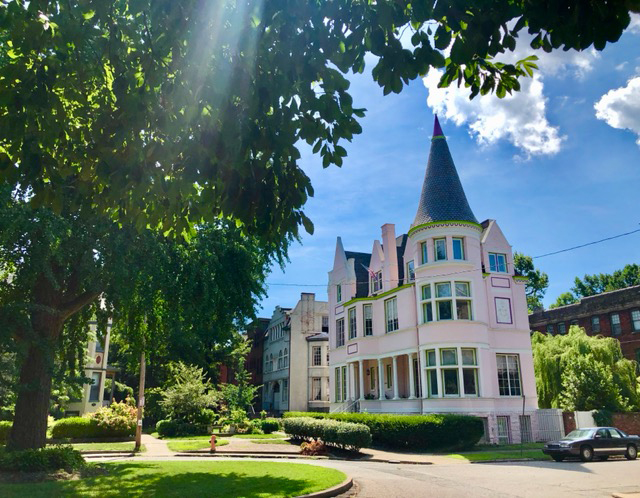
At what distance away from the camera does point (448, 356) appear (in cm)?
2769

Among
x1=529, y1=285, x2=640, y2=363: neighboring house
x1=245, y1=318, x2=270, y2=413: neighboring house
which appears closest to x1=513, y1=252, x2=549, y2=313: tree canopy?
x1=529, y1=285, x2=640, y2=363: neighboring house

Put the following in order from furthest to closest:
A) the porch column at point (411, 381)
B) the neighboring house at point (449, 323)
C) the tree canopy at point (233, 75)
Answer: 1. the porch column at point (411, 381)
2. the neighboring house at point (449, 323)
3. the tree canopy at point (233, 75)

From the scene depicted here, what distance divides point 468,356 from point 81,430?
22237mm

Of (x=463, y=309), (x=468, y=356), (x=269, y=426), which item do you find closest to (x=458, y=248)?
(x=463, y=309)

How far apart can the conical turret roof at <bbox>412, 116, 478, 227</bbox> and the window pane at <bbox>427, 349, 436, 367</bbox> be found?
703 cm

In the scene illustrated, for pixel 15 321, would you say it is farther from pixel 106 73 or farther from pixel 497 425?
pixel 497 425

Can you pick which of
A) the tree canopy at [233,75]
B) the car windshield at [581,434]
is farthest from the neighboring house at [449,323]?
the tree canopy at [233,75]

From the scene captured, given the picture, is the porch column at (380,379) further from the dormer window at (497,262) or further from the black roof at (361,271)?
the dormer window at (497,262)

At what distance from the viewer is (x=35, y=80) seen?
19.9ft

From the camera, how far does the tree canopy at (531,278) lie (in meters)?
60.9

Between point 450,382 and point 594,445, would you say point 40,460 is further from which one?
point 594,445

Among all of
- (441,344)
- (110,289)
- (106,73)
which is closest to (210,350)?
(441,344)

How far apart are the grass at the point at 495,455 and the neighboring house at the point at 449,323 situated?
3019 millimetres

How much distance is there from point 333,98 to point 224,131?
1.26 m
